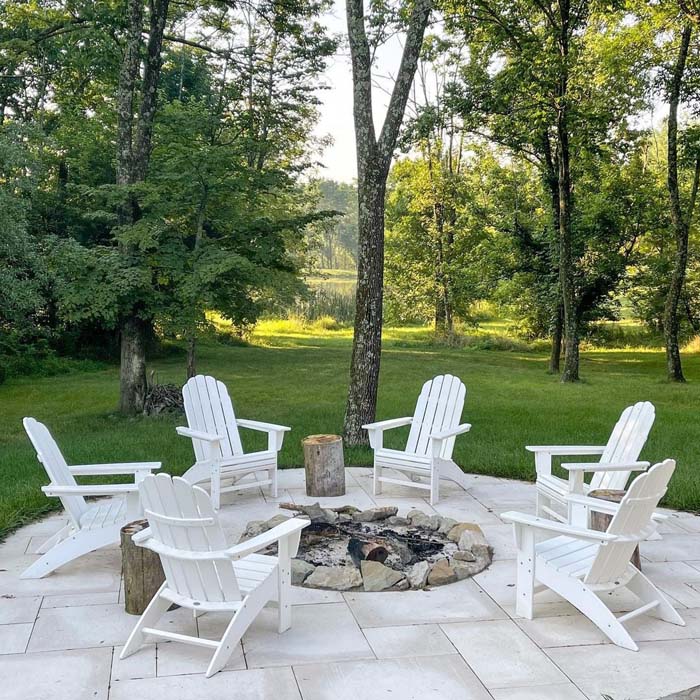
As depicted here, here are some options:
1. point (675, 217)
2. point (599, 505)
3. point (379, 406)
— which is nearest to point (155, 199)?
point (379, 406)

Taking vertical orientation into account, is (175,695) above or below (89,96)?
below

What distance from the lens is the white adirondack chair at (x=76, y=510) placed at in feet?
12.4

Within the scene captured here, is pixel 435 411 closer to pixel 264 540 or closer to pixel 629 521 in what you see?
pixel 629 521

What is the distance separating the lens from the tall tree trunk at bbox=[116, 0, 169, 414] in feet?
30.9

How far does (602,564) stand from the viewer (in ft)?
10.2

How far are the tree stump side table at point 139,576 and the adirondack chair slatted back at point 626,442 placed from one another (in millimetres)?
2863

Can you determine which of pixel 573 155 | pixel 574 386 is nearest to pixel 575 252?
pixel 573 155

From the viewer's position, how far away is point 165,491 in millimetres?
2859

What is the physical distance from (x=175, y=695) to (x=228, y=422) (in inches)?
133

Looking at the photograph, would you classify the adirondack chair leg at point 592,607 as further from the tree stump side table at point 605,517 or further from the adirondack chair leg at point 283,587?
the adirondack chair leg at point 283,587

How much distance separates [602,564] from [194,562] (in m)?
1.75

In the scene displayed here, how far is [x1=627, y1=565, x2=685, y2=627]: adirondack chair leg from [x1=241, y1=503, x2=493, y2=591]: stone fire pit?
2.72 ft

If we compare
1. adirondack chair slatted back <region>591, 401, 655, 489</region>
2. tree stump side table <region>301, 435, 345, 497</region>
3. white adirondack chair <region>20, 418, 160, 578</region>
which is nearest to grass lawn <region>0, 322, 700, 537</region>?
white adirondack chair <region>20, 418, 160, 578</region>

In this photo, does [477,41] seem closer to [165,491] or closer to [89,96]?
[89,96]
